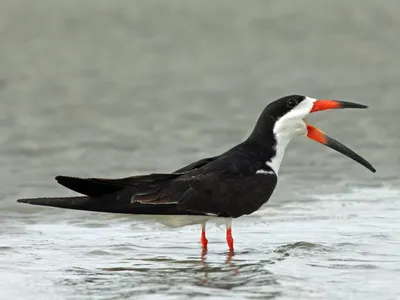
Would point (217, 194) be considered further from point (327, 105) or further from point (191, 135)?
point (191, 135)

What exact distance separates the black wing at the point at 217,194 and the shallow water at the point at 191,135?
0.97 feet

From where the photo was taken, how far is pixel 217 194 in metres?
10.8

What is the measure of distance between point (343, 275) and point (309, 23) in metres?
13.9

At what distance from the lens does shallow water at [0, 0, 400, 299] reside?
966 cm

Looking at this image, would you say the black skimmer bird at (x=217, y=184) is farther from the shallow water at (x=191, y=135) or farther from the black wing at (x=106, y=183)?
the shallow water at (x=191, y=135)

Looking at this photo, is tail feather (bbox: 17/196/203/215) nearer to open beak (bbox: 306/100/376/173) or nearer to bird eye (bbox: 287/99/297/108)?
bird eye (bbox: 287/99/297/108)

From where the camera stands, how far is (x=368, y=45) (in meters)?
22.0

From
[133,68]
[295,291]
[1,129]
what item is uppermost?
[133,68]

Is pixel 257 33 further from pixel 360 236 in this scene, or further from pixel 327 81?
pixel 360 236

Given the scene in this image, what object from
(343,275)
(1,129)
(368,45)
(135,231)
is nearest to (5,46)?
(1,129)

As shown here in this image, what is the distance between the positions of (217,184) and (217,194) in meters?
0.09

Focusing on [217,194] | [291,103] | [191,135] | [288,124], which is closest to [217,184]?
[217,194]

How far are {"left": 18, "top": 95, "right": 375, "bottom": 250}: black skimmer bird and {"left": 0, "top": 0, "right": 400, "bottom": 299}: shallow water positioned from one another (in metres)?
0.26

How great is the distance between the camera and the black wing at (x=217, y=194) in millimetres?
10570
